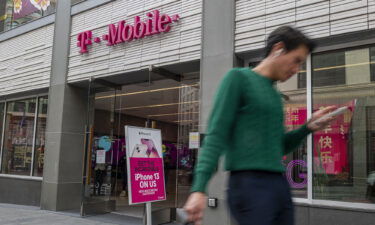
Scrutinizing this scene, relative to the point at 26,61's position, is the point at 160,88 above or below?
below

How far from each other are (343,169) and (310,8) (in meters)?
2.49

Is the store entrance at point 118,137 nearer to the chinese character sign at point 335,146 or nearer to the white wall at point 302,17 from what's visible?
the white wall at point 302,17

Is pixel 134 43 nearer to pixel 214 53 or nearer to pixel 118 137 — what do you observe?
pixel 214 53

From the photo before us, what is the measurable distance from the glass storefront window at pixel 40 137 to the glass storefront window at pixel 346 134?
778 cm

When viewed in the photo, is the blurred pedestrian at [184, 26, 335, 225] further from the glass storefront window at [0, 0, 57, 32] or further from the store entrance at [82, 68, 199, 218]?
the glass storefront window at [0, 0, 57, 32]

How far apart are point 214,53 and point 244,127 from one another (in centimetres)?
561

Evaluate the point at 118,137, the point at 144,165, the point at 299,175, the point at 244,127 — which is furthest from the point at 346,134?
the point at 118,137

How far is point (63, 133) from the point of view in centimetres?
1005

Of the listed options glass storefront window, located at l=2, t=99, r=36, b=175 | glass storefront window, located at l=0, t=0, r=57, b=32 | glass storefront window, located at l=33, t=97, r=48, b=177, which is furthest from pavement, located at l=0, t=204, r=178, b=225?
glass storefront window, located at l=0, t=0, r=57, b=32

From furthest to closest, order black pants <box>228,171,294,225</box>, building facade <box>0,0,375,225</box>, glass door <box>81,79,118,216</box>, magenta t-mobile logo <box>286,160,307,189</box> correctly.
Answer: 1. glass door <box>81,79,118,216</box>
2. magenta t-mobile logo <box>286,160,307,189</box>
3. building facade <box>0,0,375,225</box>
4. black pants <box>228,171,294,225</box>

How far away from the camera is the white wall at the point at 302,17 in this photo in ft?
18.5

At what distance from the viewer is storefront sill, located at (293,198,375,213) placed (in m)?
5.55

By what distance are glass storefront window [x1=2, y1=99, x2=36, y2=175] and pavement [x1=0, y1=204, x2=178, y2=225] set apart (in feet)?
6.66

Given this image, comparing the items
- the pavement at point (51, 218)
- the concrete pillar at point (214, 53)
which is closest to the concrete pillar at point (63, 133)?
the pavement at point (51, 218)
